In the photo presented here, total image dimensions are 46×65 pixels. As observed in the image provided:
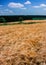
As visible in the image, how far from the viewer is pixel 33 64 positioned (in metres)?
4.90

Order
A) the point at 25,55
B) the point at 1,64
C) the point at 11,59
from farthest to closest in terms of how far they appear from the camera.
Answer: the point at 25,55
the point at 11,59
the point at 1,64

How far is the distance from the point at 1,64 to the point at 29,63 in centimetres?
79

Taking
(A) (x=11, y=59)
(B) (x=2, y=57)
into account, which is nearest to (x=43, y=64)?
(A) (x=11, y=59)

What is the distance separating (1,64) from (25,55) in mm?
981

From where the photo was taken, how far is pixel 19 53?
19.0ft

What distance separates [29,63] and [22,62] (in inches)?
8.1

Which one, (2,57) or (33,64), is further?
(2,57)

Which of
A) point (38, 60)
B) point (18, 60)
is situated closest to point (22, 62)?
point (18, 60)

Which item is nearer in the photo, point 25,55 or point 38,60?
point 38,60

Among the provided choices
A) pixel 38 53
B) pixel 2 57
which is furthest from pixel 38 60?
pixel 2 57

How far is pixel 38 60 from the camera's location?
5.12 meters

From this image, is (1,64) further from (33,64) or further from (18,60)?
(33,64)

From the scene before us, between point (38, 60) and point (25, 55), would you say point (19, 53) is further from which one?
point (38, 60)

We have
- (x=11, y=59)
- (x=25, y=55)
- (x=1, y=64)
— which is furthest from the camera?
(x=25, y=55)
